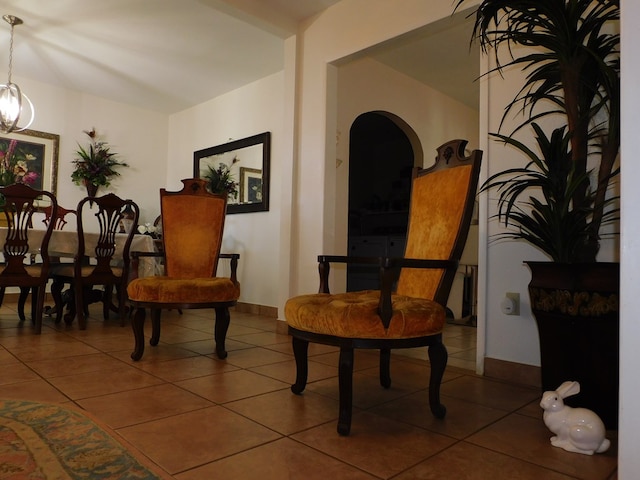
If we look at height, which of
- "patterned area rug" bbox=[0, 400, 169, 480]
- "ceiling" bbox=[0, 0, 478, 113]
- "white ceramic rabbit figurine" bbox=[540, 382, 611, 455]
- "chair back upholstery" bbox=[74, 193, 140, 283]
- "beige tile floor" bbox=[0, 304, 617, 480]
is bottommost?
"beige tile floor" bbox=[0, 304, 617, 480]

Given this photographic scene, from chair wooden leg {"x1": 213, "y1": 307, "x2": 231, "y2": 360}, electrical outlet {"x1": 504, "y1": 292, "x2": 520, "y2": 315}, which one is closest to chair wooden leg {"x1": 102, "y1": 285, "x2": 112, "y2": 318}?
chair wooden leg {"x1": 213, "y1": 307, "x2": 231, "y2": 360}

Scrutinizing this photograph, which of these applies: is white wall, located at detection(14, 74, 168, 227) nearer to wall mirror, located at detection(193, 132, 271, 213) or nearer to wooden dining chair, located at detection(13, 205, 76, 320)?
wooden dining chair, located at detection(13, 205, 76, 320)

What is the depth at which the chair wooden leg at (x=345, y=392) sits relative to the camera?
160 centimetres

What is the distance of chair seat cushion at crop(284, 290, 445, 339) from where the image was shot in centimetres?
160

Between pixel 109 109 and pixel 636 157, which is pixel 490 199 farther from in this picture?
pixel 109 109

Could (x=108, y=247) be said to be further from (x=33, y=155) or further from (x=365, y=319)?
(x=365, y=319)

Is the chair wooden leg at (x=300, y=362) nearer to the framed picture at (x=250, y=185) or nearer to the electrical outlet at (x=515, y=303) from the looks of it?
the electrical outlet at (x=515, y=303)

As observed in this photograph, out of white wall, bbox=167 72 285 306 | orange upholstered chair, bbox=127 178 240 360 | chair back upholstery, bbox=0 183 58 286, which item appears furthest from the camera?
white wall, bbox=167 72 285 306

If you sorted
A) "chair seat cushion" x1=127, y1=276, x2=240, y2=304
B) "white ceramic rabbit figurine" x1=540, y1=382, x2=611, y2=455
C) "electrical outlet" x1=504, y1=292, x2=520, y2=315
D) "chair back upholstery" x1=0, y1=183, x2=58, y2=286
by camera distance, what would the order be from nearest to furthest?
"white ceramic rabbit figurine" x1=540, y1=382, x2=611, y2=455 → "electrical outlet" x1=504, y1=292, x2=520, y2=315 → "chair seat cushion" x1=127, y1=276, x2=240, y2=304 → "chair back upholstery" x1=0, y1=183, x2=58, y2=286

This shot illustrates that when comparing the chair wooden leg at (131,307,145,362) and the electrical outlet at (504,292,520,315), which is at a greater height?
the electrical outlet at (504,292,520,315)

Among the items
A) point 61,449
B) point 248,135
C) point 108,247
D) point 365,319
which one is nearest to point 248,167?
point 248,135

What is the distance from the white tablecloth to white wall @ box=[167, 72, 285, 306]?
1.10 m

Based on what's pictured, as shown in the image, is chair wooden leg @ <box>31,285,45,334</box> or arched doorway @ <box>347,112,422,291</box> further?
arched doorway @ <box>347,112,422,291</box>

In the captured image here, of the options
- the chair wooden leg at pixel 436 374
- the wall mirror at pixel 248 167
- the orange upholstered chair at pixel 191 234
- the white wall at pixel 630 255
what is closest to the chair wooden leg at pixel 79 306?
the orange upholstered chair at pixel 191 234
